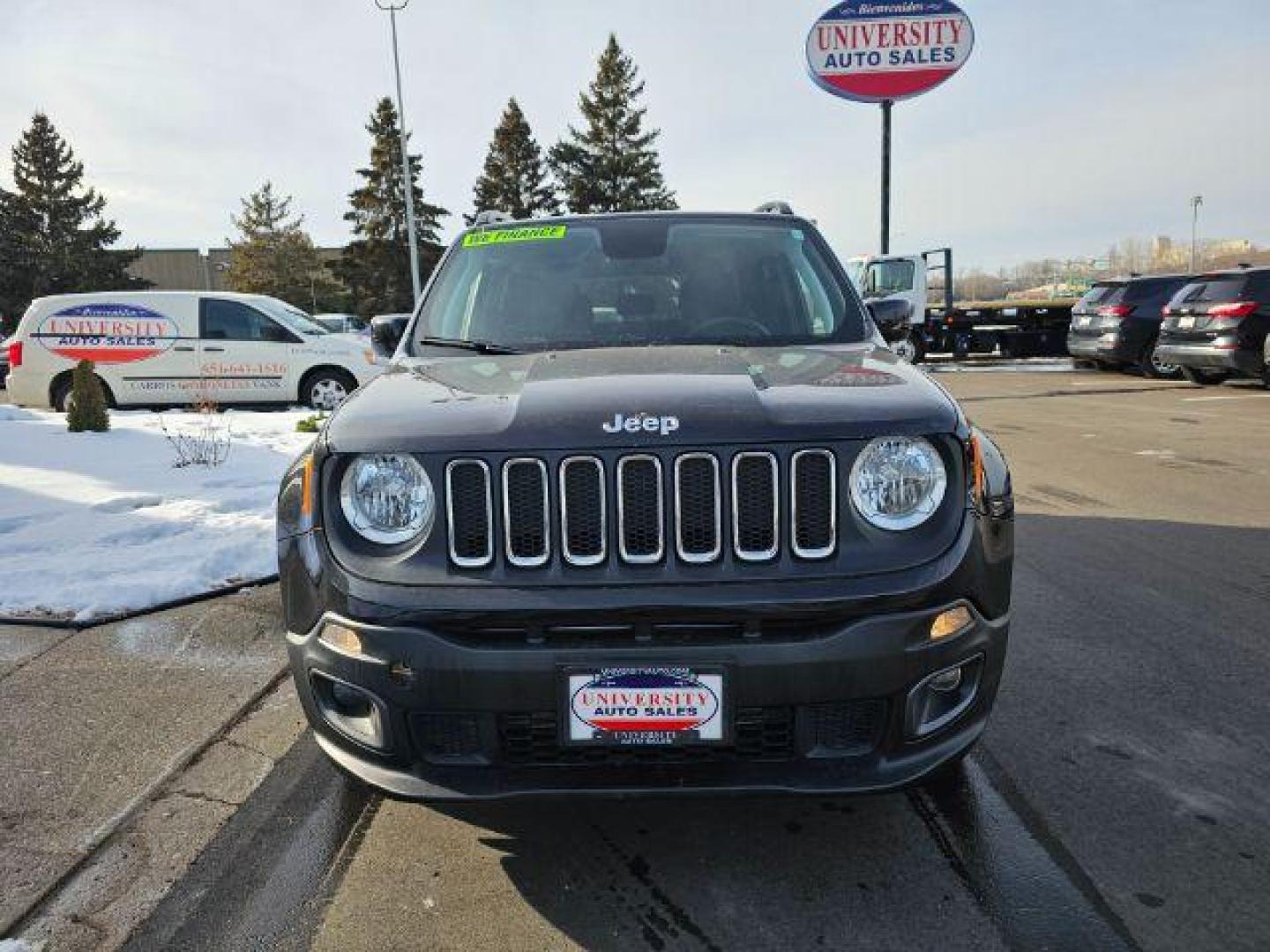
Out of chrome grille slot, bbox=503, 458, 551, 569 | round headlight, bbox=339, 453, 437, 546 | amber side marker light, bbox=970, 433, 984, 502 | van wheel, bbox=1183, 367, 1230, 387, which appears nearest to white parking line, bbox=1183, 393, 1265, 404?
van wheel, bbox=1183, 367, 1230, 387

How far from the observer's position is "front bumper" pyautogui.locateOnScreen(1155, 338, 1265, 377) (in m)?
13.4

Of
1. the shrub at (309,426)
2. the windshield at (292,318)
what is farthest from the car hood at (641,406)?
the windshield at (292,318)

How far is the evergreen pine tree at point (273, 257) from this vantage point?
47.7 m

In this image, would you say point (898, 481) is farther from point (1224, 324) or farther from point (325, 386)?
point (1224, 324)

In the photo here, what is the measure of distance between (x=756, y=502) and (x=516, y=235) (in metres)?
2.14

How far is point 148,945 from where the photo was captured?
210 cm

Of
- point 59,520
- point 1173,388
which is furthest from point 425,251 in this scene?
point 59,520

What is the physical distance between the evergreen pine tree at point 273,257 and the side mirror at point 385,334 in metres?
47.2

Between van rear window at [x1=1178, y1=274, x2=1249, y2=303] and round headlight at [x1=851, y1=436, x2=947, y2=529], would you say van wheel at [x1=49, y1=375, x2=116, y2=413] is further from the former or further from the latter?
van rear window at [x1=1178, y1=274, x2=1249, y2=303]

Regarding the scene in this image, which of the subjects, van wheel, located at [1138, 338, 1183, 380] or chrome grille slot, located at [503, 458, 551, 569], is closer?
chrome grille slot, located at [503, 458, 551, 569]

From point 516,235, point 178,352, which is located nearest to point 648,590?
point 516,235

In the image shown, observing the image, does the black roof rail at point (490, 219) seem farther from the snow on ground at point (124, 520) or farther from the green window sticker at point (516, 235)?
the snow on ground at point (124, 520)

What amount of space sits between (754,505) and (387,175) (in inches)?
1918

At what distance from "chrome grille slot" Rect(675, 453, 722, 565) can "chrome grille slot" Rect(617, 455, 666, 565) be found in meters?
0.04
